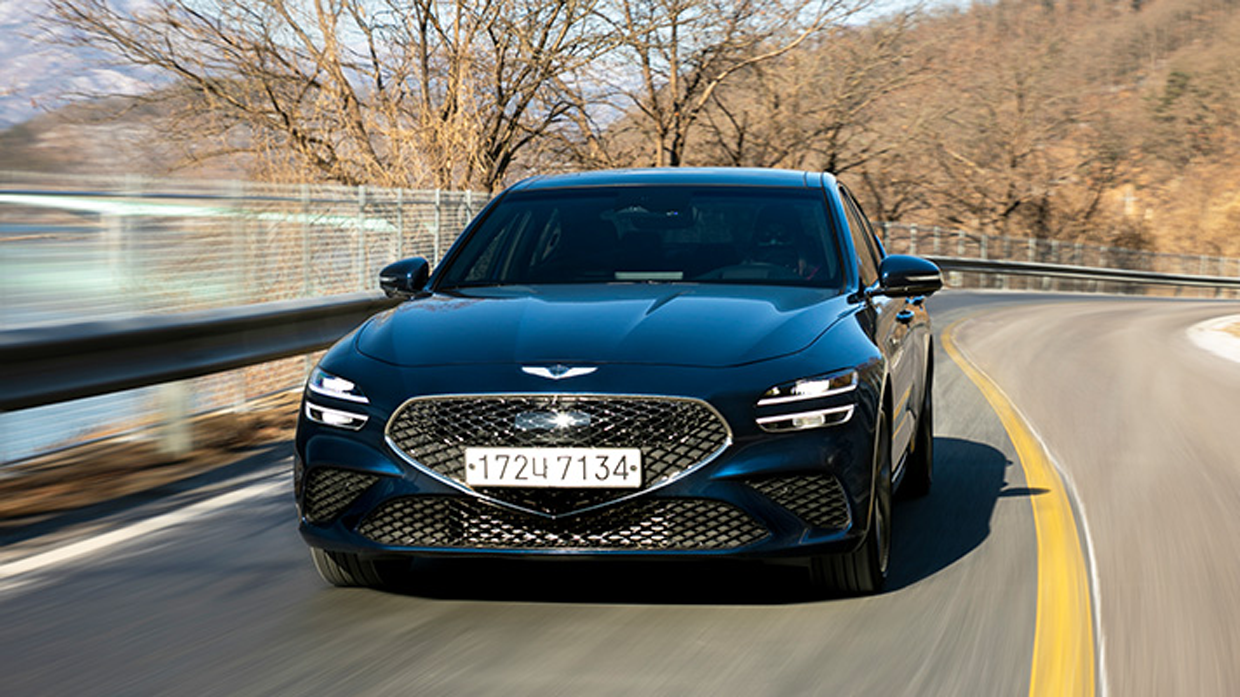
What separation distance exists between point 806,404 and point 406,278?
2114 mm

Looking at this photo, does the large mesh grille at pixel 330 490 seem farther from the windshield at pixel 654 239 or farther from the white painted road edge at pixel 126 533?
the windshield at pixel 654 239

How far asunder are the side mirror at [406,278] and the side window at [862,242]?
1.79 m

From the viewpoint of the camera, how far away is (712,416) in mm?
4641

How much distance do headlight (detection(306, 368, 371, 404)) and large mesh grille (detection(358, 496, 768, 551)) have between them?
0.37m

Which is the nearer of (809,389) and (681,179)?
(809,389)

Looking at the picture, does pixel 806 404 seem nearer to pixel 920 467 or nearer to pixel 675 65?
pixel 920 467

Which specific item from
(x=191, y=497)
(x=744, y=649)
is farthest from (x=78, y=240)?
(x=744, y=649)

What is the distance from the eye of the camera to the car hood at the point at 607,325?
15.9ft

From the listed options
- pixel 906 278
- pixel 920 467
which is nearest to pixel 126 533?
pixel 906 278

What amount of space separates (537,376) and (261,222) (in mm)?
9292

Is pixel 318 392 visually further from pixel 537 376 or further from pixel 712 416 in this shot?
pixel 712 416

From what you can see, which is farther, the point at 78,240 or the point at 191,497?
the point at 78,240

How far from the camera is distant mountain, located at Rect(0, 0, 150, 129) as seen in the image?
19.3 meters

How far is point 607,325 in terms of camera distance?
508 cm
